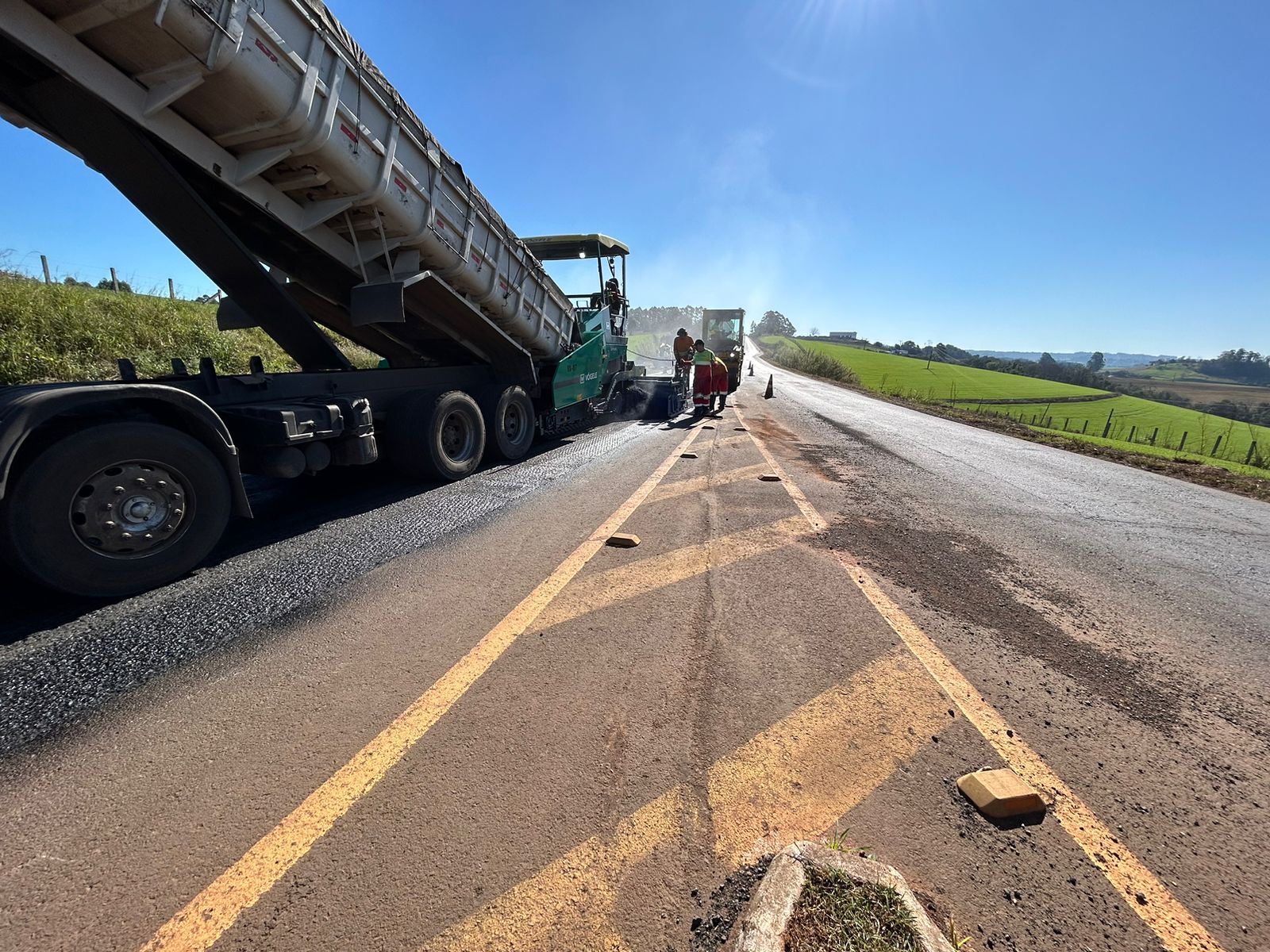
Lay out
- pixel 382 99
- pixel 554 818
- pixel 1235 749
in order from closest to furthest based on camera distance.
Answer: pixel 554 818 < pixel 1235 749 < pixel 382 99

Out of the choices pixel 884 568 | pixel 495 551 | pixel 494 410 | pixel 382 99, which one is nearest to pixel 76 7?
pixel 382 99

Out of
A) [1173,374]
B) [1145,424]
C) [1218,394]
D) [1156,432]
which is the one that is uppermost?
[1173,374]

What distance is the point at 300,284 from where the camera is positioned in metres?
5.89

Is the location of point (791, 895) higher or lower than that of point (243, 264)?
lower

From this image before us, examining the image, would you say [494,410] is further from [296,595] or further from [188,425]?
[296,595]

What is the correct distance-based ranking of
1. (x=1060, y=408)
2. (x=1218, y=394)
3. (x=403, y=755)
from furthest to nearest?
1. (x=1218, y=394)
2. (x=1060, y=408)
3. (x=403, y=755)

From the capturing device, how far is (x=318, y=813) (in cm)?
160

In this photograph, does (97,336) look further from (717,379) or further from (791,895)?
(791,895)

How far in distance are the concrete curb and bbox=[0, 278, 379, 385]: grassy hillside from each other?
1204 centimetres

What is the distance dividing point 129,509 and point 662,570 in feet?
10.7

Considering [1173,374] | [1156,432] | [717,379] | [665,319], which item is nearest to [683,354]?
[717,379]

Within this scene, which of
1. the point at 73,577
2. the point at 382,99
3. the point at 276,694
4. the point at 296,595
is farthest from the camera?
the point at 382,99

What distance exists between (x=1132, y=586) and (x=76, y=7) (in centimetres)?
749

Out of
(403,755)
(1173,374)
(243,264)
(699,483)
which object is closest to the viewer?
(403,755)
